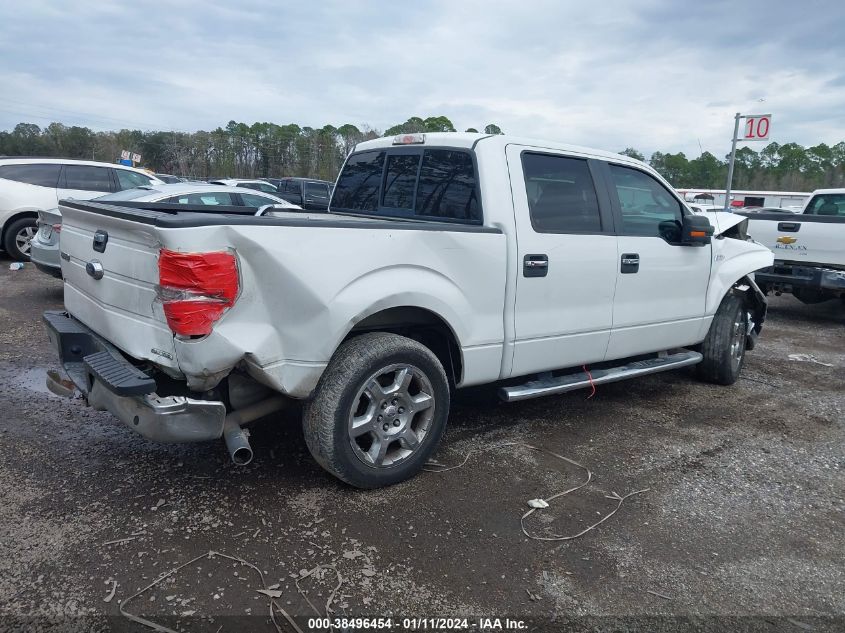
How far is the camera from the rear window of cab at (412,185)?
13.4ft

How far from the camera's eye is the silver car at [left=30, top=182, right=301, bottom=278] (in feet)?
24.1

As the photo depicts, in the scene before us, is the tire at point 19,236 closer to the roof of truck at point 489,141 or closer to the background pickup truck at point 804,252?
the roof of truck at point 489,141

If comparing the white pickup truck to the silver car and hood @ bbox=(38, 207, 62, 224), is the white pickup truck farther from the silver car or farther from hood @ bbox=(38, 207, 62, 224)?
hood @ bbox=(38, 207, 62, 224)

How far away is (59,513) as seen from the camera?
3.21 meters

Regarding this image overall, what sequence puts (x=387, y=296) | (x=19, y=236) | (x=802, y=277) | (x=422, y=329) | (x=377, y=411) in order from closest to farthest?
(x=387, y=296), (x=377, y=411), (x=422, y=329), (x=802, y=277), (x=19, y=236)

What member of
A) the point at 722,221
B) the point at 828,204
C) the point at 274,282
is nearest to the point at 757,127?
the point at 828,204

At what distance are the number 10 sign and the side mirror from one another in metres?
12.3

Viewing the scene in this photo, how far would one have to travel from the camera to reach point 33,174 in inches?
420

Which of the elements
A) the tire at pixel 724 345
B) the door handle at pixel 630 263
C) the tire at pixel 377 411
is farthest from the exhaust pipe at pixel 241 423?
the tire at pixel 724 345

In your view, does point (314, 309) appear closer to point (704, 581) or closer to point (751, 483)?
point (704, 581)

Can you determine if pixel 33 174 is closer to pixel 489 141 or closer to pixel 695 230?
pixel 489 141

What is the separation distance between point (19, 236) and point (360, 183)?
27.1 ft

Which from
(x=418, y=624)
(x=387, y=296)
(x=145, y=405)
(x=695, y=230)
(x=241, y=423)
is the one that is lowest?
(x=418, y=624)

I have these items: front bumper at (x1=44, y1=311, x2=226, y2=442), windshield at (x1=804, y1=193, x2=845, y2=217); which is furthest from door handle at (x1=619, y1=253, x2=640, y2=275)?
windshield at (x1=804, y1=193, x2=845, y2=217)
